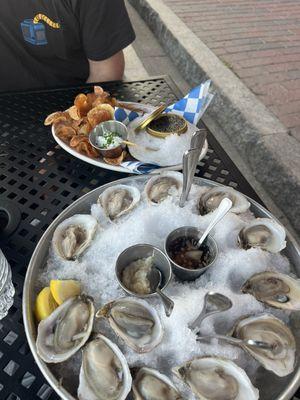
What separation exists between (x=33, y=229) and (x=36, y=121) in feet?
1.96

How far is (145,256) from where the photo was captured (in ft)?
2.99

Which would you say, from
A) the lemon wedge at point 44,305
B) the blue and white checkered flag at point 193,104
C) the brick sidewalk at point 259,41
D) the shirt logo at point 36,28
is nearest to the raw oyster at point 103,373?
the lemon wedge at point 44,305

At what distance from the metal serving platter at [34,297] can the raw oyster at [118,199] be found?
0.05m

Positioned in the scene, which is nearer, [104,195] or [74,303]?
[74,303]

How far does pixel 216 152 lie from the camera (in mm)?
1337

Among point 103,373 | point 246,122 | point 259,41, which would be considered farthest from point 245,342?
point 259,41

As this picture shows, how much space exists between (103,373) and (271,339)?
381 mm

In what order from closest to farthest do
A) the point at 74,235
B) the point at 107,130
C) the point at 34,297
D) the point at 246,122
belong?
the point at 34,297
the point at 74,235
the point at 107,130
the point at 246,122

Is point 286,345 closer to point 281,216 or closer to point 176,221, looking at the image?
point 176,221

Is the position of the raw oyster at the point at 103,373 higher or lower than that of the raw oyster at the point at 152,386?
higher

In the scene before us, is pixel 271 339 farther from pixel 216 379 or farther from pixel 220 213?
pixel 220 213

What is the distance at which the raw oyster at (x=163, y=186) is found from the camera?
1.07 metres

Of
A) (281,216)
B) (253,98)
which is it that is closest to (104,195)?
(281,216)

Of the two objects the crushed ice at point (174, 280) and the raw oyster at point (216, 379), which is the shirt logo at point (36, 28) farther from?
the raw oyster at point (216, 379)
